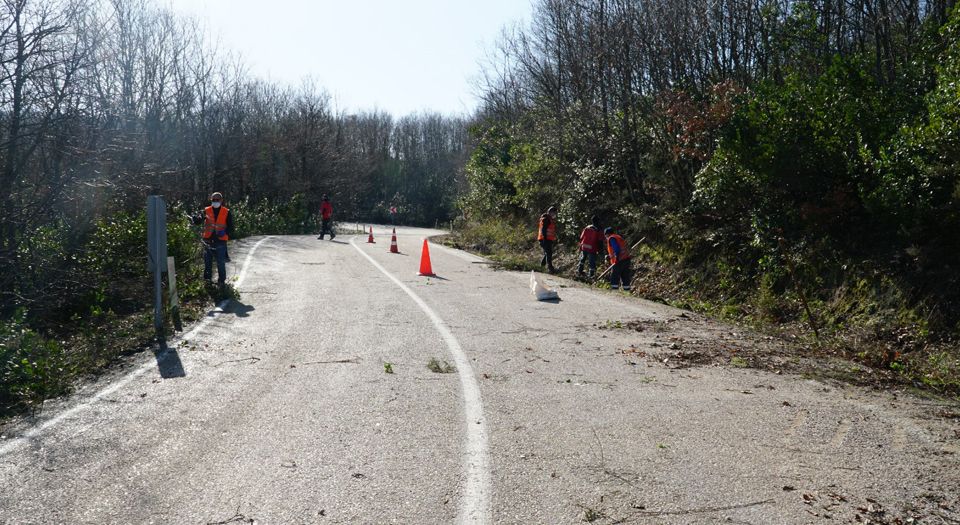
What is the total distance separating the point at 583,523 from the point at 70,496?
3155 millimetres

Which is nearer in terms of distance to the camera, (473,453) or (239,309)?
(473,453)

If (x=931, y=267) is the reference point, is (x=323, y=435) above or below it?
below

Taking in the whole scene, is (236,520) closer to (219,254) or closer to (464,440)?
(464,440)

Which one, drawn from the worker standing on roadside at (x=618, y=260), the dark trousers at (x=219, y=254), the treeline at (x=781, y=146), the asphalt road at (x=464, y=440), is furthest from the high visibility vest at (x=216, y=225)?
the treeline at (x=781, y=146)

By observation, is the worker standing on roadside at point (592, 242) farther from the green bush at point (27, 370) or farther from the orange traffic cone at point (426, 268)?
the green bush at point (27, 370)

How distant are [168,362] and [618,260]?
1065 centimetres

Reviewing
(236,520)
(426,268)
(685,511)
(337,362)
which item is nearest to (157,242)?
(337,362)

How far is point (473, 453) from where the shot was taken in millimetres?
5594

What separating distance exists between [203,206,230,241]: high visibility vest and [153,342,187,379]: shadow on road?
508 cm

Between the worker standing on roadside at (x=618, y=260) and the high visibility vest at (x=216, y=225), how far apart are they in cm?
808

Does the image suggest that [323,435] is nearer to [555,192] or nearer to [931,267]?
[931,267]

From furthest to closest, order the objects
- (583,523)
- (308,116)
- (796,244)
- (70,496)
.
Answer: (308,116) → (796,244) → (70,496) → (583,523)

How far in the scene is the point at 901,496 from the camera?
191 inches

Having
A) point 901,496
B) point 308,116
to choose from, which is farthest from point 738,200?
point 308,116
